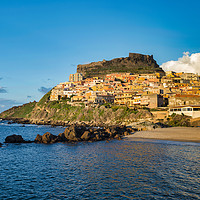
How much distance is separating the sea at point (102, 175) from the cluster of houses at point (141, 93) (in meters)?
55.1

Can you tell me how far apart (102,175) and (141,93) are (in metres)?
86.3

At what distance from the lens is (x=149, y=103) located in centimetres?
9075

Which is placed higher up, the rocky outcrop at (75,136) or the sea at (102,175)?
the rocky outcrop at (75,136)

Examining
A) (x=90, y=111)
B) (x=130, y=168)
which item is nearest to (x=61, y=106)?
(x=90, y=111)

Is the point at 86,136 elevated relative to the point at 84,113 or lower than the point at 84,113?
lower

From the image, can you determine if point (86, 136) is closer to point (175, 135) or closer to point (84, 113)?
Answer: point (175, 135)

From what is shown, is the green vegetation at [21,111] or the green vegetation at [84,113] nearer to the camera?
the green vegetation at [84,113]

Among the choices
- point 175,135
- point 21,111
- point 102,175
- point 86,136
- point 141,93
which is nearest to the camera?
point 102,175

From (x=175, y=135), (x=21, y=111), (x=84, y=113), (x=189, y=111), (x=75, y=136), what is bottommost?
(x=75, y=136)

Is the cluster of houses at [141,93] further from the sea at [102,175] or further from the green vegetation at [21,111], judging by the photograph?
the sea at [102,175]

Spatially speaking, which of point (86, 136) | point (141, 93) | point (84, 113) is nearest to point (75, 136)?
point (86, 136)

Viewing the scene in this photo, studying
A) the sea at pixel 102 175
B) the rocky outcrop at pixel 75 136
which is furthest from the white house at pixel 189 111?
the sea at pixel 102 175

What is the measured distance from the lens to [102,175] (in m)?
23.3

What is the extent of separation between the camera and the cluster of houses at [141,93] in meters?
88.4
